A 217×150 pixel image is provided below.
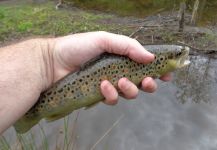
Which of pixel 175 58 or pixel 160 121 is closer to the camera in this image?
pixel 175 58

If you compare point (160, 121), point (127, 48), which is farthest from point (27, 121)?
point (160, 121)

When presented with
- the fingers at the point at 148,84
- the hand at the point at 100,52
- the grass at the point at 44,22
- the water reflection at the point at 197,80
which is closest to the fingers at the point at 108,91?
the hand at the point at 100,52

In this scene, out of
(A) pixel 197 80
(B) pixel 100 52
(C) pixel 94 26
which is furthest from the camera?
(C) pixel 94 26

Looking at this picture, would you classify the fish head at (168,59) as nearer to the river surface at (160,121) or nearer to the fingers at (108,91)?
the fingers at (108,91)

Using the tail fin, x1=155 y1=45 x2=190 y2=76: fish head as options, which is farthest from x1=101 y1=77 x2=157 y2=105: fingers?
the tail fin

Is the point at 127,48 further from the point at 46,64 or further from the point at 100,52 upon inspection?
the point at 46,64

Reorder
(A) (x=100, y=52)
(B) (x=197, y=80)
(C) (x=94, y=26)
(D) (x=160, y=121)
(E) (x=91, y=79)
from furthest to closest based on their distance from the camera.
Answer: (C) (x=94, y=26)
(B) (x=197, y=80)
(D) (x=160, y=121)
(A) (x=100, y=52)
(E) (x=91, y=79)

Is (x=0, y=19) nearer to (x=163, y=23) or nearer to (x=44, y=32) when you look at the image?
(x=44, y=32)

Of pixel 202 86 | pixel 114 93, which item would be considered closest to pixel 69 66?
pixel 114 93
